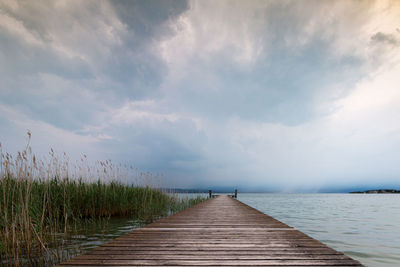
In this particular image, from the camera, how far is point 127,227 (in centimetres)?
641

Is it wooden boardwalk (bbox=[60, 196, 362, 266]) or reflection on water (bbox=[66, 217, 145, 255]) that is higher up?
wooden boardwalk (bbox=[60, 196, 362, 266])

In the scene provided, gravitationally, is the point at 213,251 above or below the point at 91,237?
above

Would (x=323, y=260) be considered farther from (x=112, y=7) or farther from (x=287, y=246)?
(x=112, y=7)

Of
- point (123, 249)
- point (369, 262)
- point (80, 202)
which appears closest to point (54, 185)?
point (80, 202)

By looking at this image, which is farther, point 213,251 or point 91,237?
point 91,237

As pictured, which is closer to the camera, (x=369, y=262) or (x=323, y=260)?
(x=323, y=260)

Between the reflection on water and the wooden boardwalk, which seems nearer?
the wooden boardwalk

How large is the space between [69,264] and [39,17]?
10451 millimetres

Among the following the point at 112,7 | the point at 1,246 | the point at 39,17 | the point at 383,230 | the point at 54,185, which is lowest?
the point at 383,230

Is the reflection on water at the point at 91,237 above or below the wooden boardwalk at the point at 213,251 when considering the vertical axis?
below

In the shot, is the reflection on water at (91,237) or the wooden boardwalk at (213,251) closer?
the wooden boardwalk at (213,251)

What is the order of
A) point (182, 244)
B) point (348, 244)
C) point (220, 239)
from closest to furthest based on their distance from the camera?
point (182, 244)
point (220, 239)
point (348, 244)

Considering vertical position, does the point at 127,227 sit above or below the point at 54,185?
below

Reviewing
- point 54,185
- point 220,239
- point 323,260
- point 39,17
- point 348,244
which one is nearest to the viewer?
point 323,260
